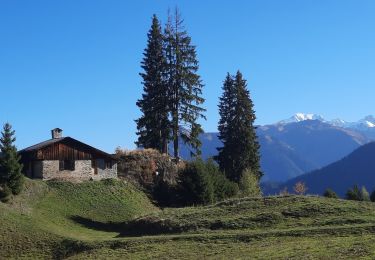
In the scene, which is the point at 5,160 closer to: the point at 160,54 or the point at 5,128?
the point at 5,128

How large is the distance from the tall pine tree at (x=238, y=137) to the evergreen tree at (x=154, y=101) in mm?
8557

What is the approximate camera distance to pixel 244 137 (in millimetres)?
70312

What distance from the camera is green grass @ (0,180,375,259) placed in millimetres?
30152

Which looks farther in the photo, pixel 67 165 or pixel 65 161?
pixel 67 165

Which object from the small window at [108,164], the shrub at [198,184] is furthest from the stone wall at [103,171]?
the shrub at [198,184]

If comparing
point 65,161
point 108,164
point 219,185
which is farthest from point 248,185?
point 65,161

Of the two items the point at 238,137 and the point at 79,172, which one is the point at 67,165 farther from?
the point at 238,137

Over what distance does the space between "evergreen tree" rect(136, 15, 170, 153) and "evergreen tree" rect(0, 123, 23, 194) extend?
23.3 metres

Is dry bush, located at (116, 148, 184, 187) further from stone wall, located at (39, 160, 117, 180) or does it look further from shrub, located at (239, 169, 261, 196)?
shrub, located at (239, 169, 261, 196)

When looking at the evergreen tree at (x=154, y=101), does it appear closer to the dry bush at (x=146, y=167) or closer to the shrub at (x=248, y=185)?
the dry bush at (x=146, y=167)

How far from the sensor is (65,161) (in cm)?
5762

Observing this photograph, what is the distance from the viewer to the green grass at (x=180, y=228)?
98.9ft

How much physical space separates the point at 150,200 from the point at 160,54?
2169cm

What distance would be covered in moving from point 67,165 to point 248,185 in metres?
21.8
